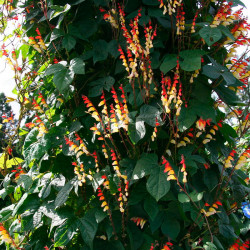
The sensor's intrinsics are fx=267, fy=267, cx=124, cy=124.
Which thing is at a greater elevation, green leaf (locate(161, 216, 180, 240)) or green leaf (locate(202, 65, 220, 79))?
green leaf (locate(202, 65, 220, 79))

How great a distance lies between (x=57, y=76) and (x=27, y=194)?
0.79 m

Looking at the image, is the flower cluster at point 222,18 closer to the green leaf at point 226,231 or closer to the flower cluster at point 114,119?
the flower cluster at point 114,119

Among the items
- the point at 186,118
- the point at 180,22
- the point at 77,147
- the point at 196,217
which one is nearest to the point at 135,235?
the point at 196,217

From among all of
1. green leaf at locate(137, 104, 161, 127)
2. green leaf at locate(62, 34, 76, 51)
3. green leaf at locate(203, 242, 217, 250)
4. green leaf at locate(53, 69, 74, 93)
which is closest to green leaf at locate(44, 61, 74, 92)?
green leaf at locate(53, 69, 74, 93)

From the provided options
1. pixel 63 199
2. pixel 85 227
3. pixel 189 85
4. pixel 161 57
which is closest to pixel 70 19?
pixel 161 57

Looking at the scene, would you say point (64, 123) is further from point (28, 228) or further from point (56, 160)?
point (28, 228)

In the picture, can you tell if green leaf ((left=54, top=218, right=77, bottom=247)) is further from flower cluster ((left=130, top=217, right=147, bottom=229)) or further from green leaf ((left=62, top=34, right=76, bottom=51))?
green leaf ((left=62, top=34, right=76, bottom=51))

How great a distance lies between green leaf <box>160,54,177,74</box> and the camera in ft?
4.91

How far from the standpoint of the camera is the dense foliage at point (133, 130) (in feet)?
4.75

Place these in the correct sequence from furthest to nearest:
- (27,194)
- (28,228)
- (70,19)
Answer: (70,19) → (27,194) → (28,228)

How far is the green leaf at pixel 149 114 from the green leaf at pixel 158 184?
25 centimetres

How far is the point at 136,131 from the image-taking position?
1.38 meters

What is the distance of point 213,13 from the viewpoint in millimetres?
1818

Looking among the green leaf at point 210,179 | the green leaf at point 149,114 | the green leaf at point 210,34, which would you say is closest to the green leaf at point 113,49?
the green leaf at point 149,114
